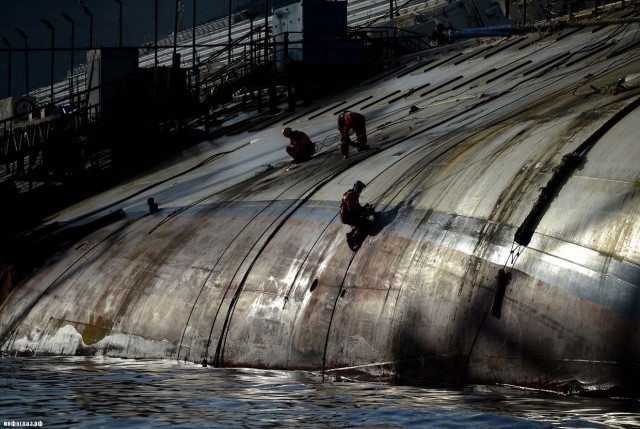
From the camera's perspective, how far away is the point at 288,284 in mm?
17812

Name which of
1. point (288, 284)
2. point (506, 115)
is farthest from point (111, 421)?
point (506, 115)

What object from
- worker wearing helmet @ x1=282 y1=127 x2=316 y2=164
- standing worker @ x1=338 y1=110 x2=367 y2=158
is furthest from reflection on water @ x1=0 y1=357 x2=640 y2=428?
worker wearing helmet @ x1=282 y1=127 x2=316 y2=164

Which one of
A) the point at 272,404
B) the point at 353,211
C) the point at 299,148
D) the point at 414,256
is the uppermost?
the point at 299,148

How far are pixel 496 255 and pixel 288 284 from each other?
4.24 m

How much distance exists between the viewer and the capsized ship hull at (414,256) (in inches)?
532

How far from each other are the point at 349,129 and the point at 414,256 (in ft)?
21.7

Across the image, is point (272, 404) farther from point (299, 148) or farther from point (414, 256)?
point (299, 148)

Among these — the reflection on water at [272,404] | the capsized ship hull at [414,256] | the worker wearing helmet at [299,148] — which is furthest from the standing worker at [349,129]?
the reflection on water at [272,404]

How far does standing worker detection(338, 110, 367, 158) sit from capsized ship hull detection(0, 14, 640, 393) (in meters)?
0.29

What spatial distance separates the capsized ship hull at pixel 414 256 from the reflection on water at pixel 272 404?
388mm

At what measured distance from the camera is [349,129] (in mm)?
22094

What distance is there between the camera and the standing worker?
72.3 feet

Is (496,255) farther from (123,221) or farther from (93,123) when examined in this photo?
(93,123)

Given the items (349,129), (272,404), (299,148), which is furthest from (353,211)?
(299,148)
